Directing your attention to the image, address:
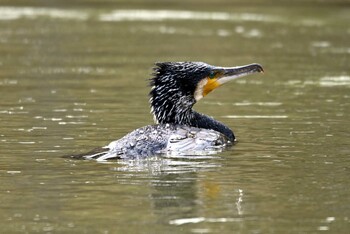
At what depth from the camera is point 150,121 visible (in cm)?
1599

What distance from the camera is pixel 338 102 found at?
17.9 meters

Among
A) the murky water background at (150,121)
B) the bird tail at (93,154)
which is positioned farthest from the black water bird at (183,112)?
the murky water background at (150,121)

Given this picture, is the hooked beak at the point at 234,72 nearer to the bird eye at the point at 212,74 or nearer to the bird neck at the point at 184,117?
the bird eye at the point at 212,74

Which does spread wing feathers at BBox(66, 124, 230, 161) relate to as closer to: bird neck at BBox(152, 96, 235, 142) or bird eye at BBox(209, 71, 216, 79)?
bird neck at BBox(152, 96, 235, 142)

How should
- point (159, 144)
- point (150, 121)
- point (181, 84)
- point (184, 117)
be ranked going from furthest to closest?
1. point (150, 121)
2. point (184, 117)
3. point (181, 84)
4. point (159, 144)

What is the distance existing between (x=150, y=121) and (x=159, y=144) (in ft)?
10.5

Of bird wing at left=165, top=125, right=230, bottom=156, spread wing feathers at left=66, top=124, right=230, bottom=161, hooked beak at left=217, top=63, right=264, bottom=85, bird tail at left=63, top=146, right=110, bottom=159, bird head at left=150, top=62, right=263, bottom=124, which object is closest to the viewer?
bird tail at left=63, top=146, right=110, bottom=159

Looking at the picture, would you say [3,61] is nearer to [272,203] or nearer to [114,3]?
[272,203]

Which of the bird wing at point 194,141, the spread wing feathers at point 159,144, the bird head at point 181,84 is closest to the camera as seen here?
the spread wing feathers at point 159,144

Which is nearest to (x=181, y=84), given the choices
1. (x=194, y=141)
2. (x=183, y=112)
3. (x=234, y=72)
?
(x=183, y=112)

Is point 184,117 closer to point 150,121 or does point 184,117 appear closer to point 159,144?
point 159,144

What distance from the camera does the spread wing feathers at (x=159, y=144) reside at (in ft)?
41.3

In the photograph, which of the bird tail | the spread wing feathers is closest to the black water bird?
the spread wing feathers

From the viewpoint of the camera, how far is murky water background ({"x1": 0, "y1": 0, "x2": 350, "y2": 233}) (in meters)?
9.53
